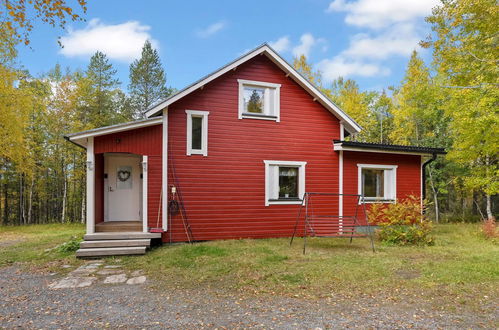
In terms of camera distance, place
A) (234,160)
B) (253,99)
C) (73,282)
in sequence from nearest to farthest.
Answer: (73,282), (234,160), (253,99)

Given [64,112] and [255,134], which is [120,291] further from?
[64,112]

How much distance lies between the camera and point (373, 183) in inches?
452

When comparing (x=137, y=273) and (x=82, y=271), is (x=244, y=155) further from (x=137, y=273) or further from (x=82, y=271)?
(x=82, y=271)

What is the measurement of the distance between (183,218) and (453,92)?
13642mm

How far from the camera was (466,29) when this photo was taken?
13.6m

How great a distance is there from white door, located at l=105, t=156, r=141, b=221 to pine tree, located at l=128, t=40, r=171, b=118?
13.1 metres

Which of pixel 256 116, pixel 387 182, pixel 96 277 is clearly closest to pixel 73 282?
pixel 96 277

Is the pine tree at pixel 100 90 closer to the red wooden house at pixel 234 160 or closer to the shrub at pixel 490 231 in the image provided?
the red wooden house at pixel 234 160

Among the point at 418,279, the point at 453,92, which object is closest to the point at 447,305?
the point at 418,279

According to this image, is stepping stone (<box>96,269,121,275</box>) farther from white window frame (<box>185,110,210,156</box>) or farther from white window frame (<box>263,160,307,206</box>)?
white window frame (<box>263,160,307,206</box>)

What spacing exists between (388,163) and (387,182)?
2.37ft

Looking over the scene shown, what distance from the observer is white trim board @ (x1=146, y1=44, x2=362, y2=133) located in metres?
8.98

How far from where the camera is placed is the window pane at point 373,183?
1133 cm

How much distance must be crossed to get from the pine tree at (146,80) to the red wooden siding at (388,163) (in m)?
16.2
